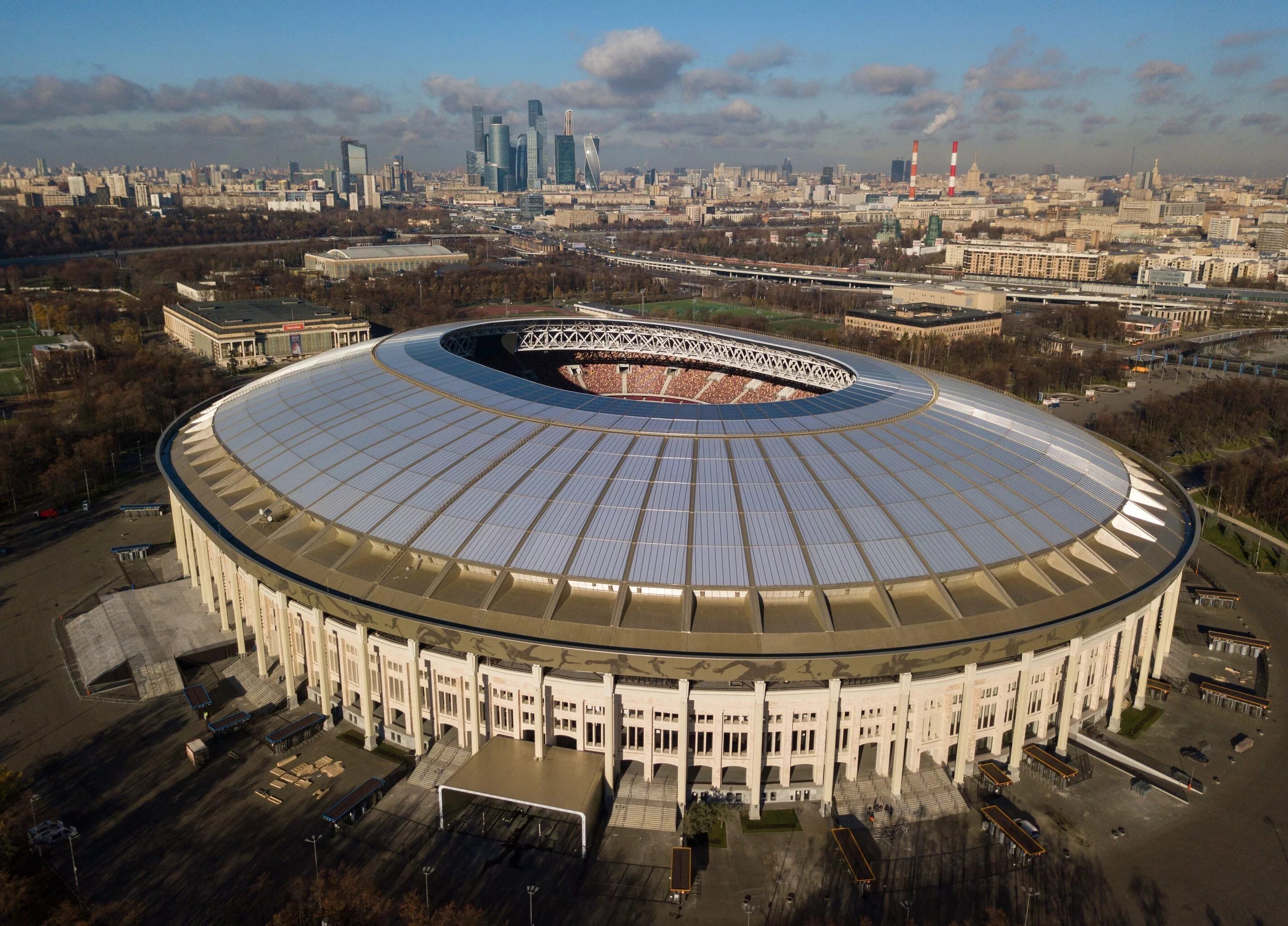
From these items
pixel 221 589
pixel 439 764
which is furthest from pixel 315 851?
pixel 221 589

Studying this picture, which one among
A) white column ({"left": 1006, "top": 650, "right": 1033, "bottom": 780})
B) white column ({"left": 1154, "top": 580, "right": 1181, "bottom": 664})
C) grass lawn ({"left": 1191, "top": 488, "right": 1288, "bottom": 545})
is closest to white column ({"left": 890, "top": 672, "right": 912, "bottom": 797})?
white column ({"left": 1006, "top": 650, "right": 1033, "bottom": 780})

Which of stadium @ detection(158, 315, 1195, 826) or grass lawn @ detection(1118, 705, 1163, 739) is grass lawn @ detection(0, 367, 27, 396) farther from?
grass lawn @ detection(1118, 705, 1163, 739)

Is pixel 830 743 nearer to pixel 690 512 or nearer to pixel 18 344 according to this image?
pixel 690 512

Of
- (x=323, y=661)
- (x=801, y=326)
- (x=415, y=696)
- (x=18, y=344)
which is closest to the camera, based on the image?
(x=415, y=696)

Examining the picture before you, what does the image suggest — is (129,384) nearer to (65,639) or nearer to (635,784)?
(65,639)

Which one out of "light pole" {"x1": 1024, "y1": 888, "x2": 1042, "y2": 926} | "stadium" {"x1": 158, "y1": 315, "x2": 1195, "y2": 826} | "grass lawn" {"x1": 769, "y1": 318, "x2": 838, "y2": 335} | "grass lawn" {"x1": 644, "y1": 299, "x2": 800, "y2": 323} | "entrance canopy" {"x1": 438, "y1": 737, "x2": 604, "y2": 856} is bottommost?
"light pole" {"x1": 1024, "y1": 888, "x2": 1042, "y2": 926}

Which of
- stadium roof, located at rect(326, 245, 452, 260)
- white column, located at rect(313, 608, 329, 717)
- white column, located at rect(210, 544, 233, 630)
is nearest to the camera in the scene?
white column, located at rect(313, 608, 329, 717)

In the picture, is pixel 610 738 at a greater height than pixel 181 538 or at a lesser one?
greater

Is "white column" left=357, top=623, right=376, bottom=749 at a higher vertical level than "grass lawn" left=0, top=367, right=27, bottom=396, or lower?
higher

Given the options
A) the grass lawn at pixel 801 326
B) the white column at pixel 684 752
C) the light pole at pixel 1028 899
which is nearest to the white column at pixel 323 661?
the white column at pixel 684 752
